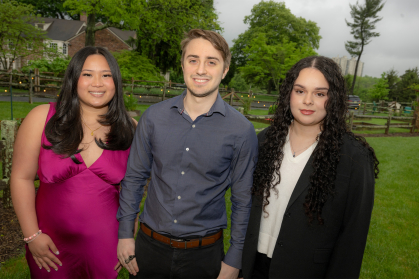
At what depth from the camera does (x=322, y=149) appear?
1990 millimetres

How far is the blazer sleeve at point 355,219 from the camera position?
1.83m

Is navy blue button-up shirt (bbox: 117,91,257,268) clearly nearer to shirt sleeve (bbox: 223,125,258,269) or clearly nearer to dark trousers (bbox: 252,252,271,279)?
shirt sleeve (bbox: 223,125,258,269)

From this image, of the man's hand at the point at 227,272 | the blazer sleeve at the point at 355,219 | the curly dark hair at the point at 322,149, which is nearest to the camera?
the blazer sleeve at the point at 355,219

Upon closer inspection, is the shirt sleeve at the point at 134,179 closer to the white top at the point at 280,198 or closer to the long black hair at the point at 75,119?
the long black hair at the point at 75,119

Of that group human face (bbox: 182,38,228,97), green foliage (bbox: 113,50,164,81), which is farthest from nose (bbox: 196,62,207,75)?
green foliage (bbox: 113,50,164,81)

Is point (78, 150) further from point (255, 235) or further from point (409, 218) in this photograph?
point (409, 218)

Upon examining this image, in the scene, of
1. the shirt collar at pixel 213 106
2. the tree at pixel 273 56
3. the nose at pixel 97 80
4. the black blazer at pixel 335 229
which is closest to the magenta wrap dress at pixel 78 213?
the nose at pixel 97 80

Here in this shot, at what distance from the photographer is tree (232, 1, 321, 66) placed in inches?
1519

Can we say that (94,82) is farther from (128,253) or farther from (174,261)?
(174,261)

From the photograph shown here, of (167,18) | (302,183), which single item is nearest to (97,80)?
(302,183)

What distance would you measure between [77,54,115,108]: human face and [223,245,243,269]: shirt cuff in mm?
1656

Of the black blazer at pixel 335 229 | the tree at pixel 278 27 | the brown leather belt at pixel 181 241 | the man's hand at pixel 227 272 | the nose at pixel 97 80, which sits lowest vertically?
the man's hand at pixel 227 272

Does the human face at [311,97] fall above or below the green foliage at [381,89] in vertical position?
below

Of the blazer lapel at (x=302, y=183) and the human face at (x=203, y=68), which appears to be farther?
the human face at (x=203, y=68)
